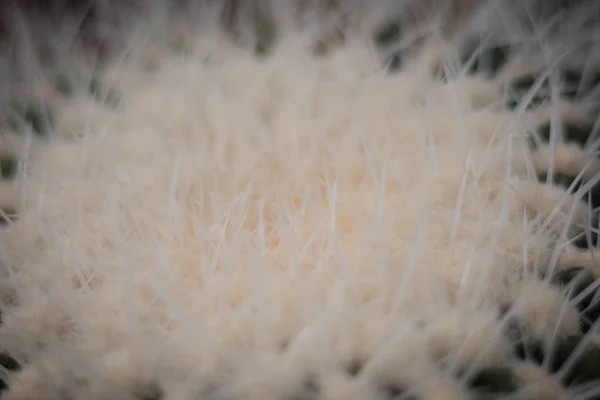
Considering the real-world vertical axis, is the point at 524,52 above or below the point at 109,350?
above

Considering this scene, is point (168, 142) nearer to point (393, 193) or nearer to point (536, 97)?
point (393, 193)

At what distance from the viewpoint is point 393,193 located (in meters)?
0.47

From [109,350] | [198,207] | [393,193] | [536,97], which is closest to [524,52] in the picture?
[536,97]

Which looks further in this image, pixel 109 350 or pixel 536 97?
pixel 536 97

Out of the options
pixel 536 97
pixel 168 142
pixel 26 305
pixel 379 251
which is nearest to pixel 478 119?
pixel 536 97

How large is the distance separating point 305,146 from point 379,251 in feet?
0.56

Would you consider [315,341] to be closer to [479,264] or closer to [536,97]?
[479,264]

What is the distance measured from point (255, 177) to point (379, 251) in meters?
0.16

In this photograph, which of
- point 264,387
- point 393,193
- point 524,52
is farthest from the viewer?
point 524,52

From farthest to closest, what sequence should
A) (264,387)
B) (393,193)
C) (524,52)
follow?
1. (524,52)
2. (393,193)
3. (264,387)

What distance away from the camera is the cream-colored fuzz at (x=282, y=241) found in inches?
14.1

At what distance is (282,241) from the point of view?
0.44 metres

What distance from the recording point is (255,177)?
1.69 feet

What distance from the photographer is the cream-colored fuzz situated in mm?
357
